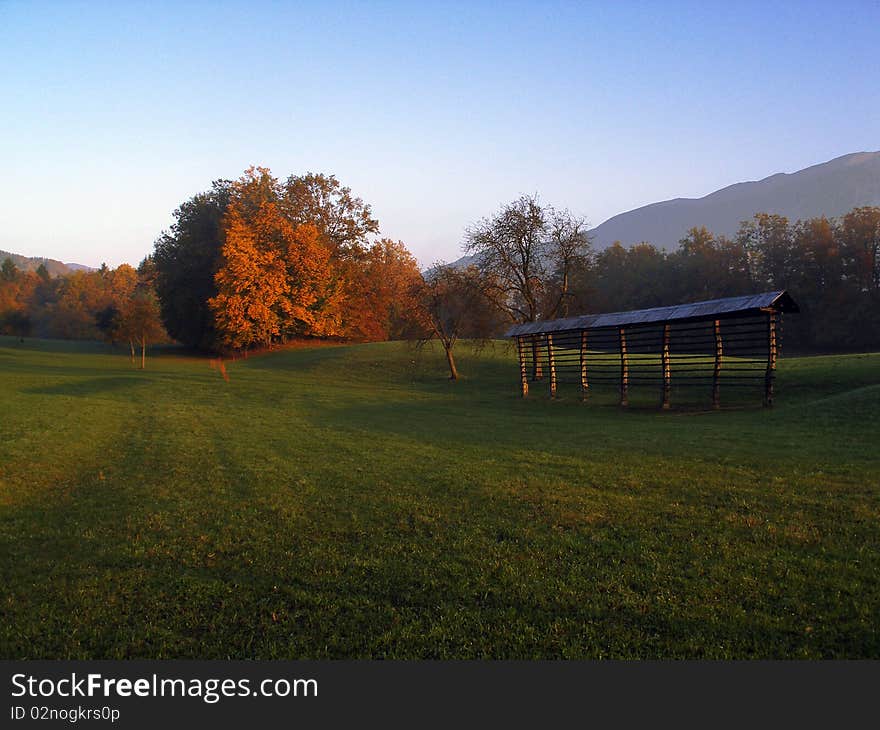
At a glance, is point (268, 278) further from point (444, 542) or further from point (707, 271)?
point (707, 271)

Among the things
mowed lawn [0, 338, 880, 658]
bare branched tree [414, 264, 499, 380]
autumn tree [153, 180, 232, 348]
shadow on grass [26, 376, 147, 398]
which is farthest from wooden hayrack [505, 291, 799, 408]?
autumn tree [153, 180, 232, 348]

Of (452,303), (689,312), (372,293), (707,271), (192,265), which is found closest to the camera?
(689,312)

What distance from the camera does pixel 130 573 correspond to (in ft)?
17.9

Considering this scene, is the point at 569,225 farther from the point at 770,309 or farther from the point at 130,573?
→ the point at 130,573

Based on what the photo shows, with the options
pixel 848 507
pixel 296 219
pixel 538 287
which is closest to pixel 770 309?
pixel 848 507

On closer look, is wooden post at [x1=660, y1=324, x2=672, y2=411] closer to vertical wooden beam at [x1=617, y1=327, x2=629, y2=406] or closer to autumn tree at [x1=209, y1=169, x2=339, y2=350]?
vertical wooden beam at [x1=617, y1=327, x2=629, y2=406]

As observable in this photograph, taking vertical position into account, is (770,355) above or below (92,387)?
above

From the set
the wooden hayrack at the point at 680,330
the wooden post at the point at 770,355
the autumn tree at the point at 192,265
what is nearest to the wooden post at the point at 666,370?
the wooden hayrack at the point at 680,330

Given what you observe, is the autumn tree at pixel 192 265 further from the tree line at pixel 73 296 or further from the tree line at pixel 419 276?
the tree line at pixel 73 296

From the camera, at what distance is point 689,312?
840 inches

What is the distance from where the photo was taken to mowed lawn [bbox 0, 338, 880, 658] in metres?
4.14

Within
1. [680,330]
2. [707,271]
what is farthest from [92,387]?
[707,271]

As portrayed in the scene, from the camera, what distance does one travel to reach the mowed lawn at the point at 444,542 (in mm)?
4141

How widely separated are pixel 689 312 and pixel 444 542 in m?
19.1
